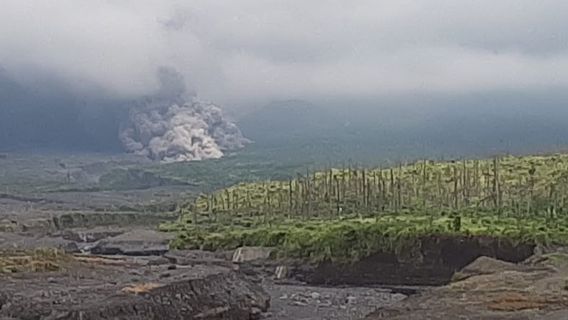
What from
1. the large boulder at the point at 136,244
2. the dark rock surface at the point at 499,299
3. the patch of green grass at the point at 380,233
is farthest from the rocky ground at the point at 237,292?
the large boulder at the point at 136,244

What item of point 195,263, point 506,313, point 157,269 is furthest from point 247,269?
point 506,313

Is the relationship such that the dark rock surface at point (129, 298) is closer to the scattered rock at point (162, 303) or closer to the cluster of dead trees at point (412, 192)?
the scattered rock at point (162, 303)

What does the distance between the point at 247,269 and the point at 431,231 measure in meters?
18.5

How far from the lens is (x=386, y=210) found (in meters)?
128

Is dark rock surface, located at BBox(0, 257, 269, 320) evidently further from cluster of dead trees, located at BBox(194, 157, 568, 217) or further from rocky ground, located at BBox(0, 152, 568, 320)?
cluster of dead trees, located at BBox(194, 157, 568, 217)

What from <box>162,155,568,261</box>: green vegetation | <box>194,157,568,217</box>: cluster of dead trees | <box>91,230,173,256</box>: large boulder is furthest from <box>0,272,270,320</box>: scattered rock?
<box>91,230,173,256</box>: large boulder

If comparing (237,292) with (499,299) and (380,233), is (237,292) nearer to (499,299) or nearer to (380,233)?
(499,299)

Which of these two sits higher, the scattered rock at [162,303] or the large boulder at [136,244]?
the scattered rock at [162,303]

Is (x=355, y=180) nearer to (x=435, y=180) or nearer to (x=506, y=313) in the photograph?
(x=435, y=180)

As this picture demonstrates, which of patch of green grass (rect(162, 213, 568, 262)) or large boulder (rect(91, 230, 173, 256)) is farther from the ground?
patch of green grass (rect(162, 213, 568, 262))

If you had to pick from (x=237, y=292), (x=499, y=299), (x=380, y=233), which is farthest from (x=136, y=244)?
(x=499, y=299)

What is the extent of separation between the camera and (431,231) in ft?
327

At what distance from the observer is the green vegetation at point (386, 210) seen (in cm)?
10094

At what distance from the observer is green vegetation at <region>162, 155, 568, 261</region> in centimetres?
10094
